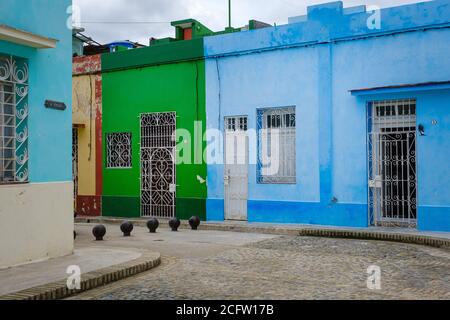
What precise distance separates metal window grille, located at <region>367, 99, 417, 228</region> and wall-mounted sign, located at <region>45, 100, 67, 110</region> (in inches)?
272

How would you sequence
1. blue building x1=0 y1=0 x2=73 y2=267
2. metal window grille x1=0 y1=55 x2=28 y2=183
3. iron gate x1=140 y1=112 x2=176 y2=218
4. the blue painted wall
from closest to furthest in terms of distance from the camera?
blue building x1=0 y1=0 x2=73 y2=267 < metal window grille x1=0 y1=55 x2=28 y2=183 < the blue painted wall < iron gate x1=140 y1=112 x2=176 y2=218

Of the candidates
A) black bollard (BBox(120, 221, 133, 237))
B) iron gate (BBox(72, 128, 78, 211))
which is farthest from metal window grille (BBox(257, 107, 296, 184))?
iron gate (BBox(72, 128, 78, 211))

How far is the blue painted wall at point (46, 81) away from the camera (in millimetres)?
8242

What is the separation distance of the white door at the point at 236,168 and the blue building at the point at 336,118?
0.09 feet

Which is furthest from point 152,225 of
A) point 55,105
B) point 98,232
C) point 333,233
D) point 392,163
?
point 392,163

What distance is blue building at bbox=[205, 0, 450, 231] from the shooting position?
12.1m

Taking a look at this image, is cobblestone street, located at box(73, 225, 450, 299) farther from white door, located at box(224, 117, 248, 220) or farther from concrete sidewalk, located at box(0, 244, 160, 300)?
white door, located at box(224, 117, 248, 220)

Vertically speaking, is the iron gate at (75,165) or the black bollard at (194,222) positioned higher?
the iron gate at (75,165)

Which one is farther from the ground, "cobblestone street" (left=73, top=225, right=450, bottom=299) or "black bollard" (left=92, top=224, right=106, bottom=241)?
"black bollard" (left=92, top=224, right=106, bottom=241)
